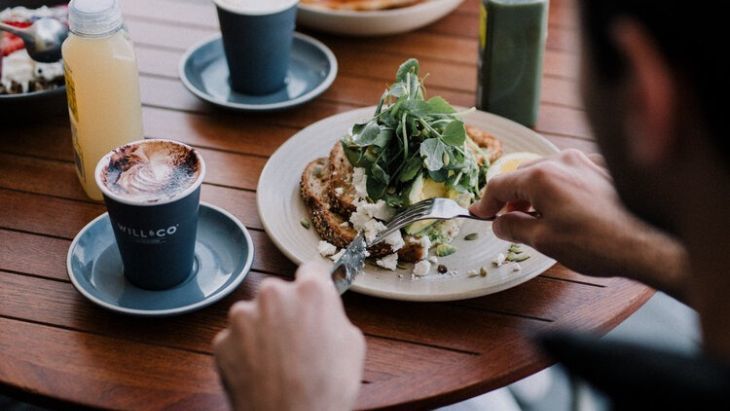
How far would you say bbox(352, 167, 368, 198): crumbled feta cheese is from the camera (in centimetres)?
142

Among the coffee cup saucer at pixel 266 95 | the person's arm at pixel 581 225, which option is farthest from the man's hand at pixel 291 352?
the coffee cup saucer at pixel 266 95

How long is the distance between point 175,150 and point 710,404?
816 mm

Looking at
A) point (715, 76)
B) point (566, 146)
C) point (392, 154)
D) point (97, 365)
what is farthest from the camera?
point (566, 146)

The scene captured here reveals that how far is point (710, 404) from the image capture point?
726 millimetres

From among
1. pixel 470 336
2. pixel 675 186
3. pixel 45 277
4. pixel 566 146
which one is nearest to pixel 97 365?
pixel 45 277

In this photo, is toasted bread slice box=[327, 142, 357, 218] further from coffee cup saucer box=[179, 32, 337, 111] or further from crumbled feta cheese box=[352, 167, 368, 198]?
coffee cup saucer box=[179, 32, 337, 111]

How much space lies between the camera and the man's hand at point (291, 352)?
101cm

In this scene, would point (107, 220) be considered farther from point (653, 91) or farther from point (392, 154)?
point (653, 91)

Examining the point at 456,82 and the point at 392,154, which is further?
the point at 456,82

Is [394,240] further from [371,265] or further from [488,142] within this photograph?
[488,142]

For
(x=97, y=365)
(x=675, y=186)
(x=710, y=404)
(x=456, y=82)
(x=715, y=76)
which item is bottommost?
(x=97, y=365)

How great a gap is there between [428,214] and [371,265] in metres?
0.11

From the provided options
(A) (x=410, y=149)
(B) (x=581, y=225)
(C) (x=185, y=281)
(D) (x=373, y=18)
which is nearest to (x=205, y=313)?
(C) (x=185, y=281)

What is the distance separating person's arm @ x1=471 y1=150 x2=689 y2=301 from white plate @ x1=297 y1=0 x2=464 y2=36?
0.67 metres
